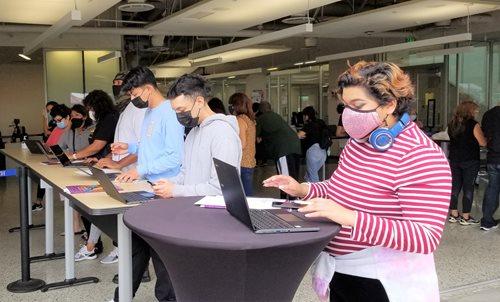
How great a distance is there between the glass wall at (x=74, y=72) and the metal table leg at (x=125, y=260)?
26.8 ft

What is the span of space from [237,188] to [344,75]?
482mm

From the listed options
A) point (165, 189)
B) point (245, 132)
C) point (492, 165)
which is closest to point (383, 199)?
point (165, 189)

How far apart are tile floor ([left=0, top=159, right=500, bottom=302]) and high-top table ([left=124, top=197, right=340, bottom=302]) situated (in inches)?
88.6

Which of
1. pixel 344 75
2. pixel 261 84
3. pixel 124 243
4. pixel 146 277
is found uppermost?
pixel 261 84

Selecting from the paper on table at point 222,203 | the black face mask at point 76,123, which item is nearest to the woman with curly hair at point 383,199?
the paper on table at point 222,203

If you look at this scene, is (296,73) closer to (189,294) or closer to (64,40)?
(64,40)

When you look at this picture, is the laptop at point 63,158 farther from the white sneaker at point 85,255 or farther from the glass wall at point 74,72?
the glass wall at point 74,72

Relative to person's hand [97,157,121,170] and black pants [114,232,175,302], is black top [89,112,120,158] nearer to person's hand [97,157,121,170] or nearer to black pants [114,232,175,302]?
person's hand [97,157,121,170]

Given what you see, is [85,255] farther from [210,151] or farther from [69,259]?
[210,151]

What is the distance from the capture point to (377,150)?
1513mm

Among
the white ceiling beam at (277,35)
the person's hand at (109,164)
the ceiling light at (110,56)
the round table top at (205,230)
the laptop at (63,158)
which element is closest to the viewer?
the round table top at (205,230)

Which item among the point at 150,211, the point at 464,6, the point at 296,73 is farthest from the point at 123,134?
the point at 296,73

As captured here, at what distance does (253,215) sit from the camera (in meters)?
1.53

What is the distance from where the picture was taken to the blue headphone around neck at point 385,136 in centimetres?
148
